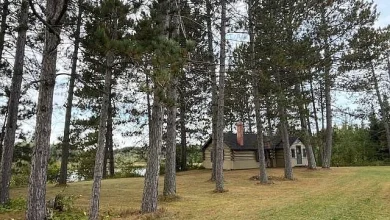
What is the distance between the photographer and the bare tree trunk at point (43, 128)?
6121mm

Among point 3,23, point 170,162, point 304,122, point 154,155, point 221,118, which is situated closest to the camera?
point 154,155

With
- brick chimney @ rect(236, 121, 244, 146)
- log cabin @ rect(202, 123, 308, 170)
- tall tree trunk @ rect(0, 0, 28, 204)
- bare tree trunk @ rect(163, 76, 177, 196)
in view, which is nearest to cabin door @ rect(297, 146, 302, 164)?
log cabin @ rect(202, 123, 308, 170)

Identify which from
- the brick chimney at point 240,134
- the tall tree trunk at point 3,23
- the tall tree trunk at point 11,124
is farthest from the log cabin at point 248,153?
the tall tree trunk at point 11,124

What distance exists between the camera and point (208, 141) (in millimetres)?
26375

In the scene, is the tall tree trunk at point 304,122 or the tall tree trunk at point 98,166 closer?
the tall tree trunk at point 98,166

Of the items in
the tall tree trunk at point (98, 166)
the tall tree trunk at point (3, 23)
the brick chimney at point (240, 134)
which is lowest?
the tall tree trunk at point (98, 166)

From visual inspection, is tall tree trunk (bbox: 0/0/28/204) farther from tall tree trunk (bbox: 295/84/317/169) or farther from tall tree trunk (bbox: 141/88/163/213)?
tall tree trunk (bbox: 295/84/317/169)

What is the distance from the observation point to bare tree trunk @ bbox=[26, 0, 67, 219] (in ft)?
20.1

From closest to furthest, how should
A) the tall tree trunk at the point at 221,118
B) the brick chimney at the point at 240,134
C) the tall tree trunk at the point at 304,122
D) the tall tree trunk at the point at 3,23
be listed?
the tall tree trunk at the point at 3,23, the tall tree trunk at the point at 221,118, the tall tree trunk at the point at 304,122, the brick chimney at the point at 240,134

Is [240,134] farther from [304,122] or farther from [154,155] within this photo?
[154,155]

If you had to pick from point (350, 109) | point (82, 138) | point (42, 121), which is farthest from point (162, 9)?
point (350, 109)

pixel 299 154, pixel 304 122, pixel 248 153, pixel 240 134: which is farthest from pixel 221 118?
pixel 299 154

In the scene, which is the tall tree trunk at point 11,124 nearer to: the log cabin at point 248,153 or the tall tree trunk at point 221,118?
the tall tree trunk at point 221,118

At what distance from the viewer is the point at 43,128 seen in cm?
617
